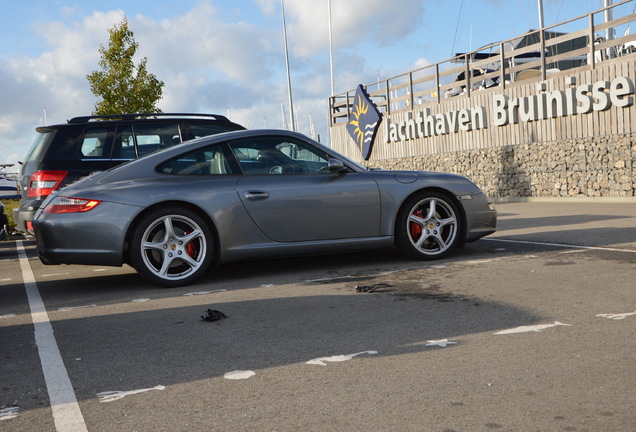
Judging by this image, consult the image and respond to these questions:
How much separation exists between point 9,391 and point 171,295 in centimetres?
249

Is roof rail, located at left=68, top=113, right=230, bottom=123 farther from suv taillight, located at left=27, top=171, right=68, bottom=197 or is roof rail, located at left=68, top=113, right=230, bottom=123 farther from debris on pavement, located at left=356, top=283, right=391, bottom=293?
debris on pavement, located at left=356, top=283, right=391, bottom=293

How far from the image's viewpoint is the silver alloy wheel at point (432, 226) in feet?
22.7

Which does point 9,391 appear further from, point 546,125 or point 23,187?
point 546,125

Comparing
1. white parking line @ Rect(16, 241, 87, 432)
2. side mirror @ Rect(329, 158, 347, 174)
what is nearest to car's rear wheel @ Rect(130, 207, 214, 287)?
white parking line @ Rect(16, 241, 87, 432)

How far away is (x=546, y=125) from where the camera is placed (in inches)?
671

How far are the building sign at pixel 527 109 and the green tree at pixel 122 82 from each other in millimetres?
9631

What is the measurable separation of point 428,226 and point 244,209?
1.82m

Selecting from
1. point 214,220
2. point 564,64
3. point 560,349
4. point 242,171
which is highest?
point 564,64

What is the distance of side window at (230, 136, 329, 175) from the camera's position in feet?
21.6

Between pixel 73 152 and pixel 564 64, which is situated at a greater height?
pixel 564 64

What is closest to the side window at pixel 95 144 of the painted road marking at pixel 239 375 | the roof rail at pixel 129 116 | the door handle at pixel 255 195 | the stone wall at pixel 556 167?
the roof rail at pixel 129 116

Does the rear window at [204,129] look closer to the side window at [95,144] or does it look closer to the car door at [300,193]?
the side window at [95,144]

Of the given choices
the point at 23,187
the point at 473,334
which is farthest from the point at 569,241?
the point at 23,187

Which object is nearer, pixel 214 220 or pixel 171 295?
pixel 171 295
